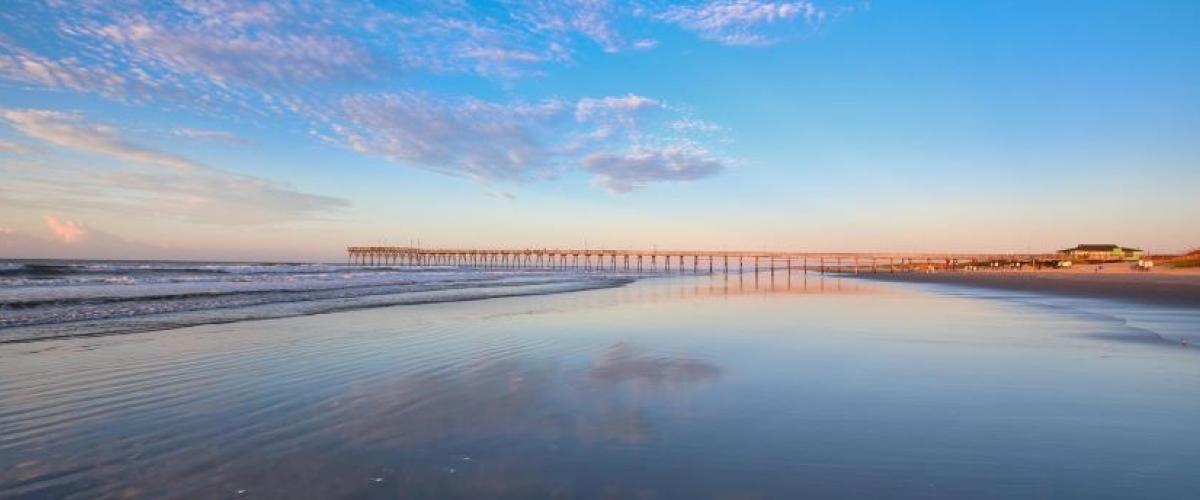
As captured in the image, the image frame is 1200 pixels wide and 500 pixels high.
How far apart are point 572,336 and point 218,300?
14.9 meters

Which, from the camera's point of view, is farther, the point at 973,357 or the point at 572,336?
the point at 572,336

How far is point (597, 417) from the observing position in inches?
244

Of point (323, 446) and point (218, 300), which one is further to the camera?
point (218, 300)

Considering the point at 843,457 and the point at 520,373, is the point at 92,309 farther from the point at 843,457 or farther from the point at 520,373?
the point at 843,457

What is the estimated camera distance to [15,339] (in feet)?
37.5

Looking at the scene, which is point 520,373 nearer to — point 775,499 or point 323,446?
point 323,446

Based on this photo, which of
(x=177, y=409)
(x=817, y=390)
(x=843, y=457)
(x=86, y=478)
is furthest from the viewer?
(x=817, y=390)

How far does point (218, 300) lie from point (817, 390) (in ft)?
68.8

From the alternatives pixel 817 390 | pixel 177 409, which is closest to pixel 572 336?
pixel 817 390

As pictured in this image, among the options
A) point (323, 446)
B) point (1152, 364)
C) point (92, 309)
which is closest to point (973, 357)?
point (1152, 364)

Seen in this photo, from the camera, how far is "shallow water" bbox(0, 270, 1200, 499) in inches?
168

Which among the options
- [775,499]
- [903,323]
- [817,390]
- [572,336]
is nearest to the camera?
[775,499]

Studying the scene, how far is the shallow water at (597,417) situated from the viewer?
4266mm

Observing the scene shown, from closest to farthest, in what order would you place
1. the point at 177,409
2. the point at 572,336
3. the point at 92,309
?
the point at 177,409, the point at 572,336, the point at 92,309
